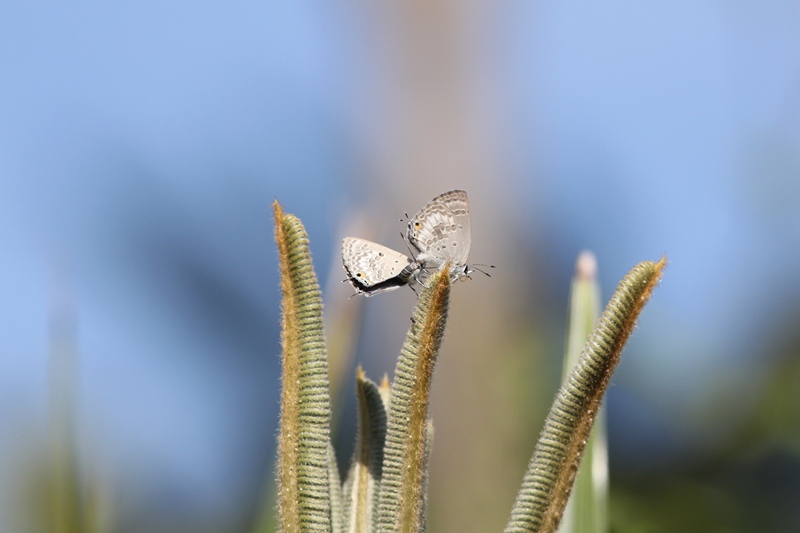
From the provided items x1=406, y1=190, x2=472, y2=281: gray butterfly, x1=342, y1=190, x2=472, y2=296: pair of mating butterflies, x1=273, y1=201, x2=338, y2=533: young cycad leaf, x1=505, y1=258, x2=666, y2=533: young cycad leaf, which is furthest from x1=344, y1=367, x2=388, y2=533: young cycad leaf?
x1=406, y1=190, x2=472, y2=281: gray butterfly

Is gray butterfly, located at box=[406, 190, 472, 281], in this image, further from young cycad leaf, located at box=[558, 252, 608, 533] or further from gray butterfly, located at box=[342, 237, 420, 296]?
young cycad leaf, located at box=[558, 252, 608, 533]

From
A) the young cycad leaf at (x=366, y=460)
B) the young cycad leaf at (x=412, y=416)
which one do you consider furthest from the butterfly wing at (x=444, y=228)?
the young cycad leaf at (x=412, y=416)

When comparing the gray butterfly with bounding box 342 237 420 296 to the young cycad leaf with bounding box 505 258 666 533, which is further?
the gray butterfly with bounding box 342 237 420 296

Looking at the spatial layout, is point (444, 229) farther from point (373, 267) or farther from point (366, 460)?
point (366, 460)

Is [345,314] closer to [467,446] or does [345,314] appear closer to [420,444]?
[420,444]

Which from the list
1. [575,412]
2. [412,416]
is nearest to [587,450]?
[575,412]

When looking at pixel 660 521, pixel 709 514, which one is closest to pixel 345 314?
pixel 660 521
